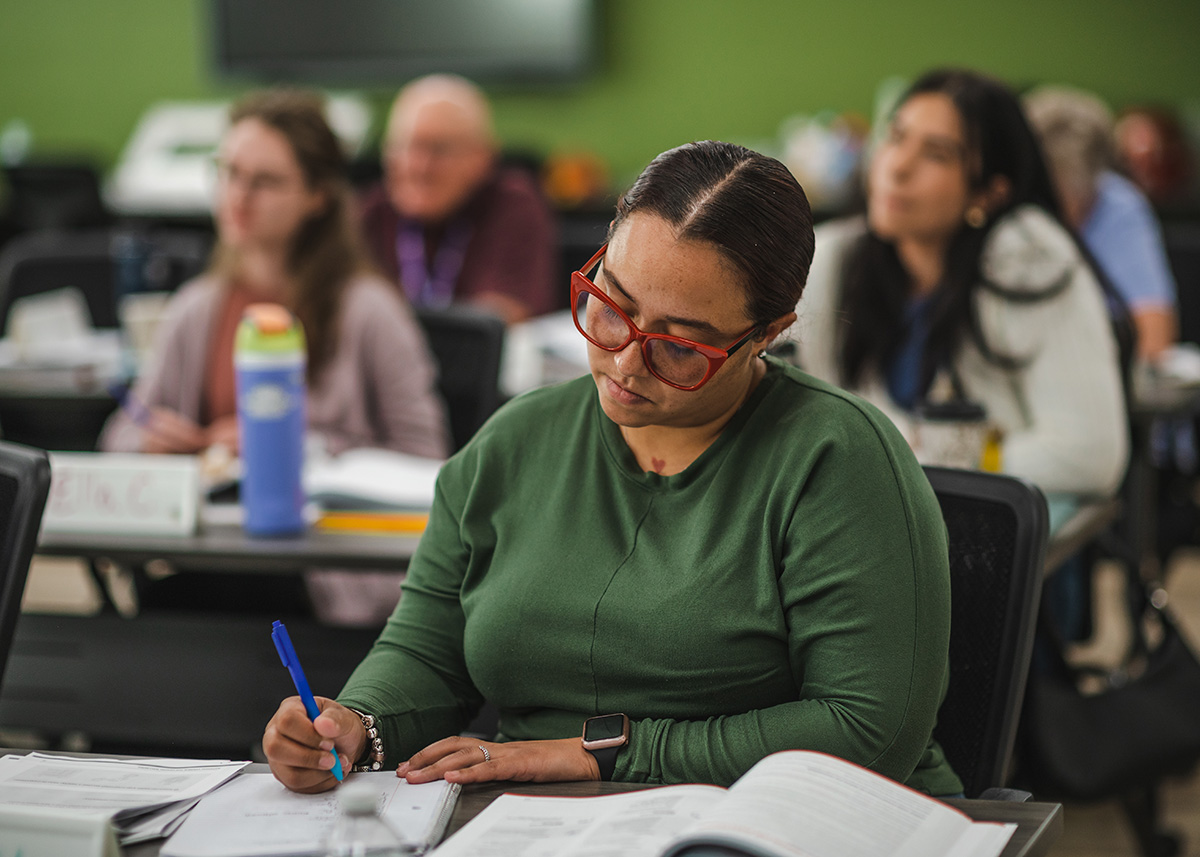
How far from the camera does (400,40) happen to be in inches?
231

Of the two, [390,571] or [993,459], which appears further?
[993,459]

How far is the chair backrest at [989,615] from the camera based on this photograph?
1310 mm

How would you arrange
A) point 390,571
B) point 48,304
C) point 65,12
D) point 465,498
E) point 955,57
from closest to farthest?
point 465,498
point 390,571
point 48,304
point 955,57
point 65,12

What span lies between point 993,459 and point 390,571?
870 mm

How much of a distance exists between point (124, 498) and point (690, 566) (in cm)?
89

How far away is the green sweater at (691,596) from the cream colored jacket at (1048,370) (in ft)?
2.95

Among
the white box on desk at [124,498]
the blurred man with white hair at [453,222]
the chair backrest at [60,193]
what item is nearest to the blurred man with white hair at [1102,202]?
the blurred man with white hair at [453,222]

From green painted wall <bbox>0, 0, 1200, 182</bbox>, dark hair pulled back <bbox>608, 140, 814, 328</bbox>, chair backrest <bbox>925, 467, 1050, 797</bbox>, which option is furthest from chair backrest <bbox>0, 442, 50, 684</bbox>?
green painted wall <bbox>0, 0, 1200, 182</bbox>

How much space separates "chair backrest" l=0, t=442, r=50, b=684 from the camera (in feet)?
3.81

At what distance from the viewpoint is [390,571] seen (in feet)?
5.27

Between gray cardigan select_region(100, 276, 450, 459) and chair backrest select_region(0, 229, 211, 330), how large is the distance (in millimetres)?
1057

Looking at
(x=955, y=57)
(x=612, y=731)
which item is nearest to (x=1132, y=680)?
(x=612, y=731)

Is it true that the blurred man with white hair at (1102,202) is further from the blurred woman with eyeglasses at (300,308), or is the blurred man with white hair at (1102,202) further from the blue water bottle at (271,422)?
the blue water bottle at (271,422)

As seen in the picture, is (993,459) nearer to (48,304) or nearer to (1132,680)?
(1132,680)
